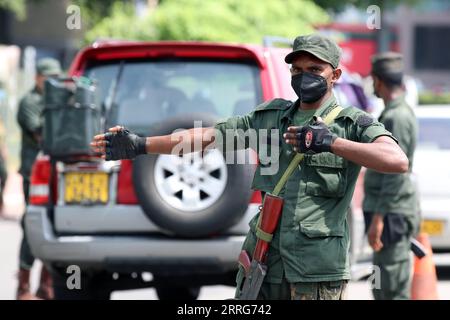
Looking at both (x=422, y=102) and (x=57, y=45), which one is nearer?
(x=422, y=102)

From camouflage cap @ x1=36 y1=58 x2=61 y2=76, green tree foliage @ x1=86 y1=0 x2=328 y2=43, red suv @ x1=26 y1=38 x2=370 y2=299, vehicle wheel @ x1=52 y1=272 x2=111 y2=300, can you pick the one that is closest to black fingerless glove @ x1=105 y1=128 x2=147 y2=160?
red suv @ x1=26 y1=38 x2=370 y2=299

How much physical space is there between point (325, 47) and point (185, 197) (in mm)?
2494

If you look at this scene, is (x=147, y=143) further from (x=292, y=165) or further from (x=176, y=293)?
(x=176, y=293)

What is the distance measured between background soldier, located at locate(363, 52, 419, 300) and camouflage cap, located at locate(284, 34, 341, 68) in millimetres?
2553

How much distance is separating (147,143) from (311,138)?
83cm

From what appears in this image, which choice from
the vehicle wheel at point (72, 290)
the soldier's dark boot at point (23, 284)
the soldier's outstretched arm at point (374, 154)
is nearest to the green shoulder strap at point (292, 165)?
the soldier's outstretched arm at point (374, 154)

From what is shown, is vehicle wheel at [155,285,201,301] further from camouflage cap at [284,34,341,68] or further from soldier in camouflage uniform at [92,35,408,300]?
camouflage cap at [284,34,341,68]

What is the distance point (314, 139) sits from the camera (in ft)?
13.9

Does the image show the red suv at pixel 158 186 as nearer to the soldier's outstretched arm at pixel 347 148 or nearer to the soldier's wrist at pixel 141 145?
the soldier's wrist at pixel 141 145

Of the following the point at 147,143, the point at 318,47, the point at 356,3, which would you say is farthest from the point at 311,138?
the point at 356,3

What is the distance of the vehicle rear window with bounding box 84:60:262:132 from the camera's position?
7156 mm

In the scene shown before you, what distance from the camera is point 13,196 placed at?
1703 centimetres
